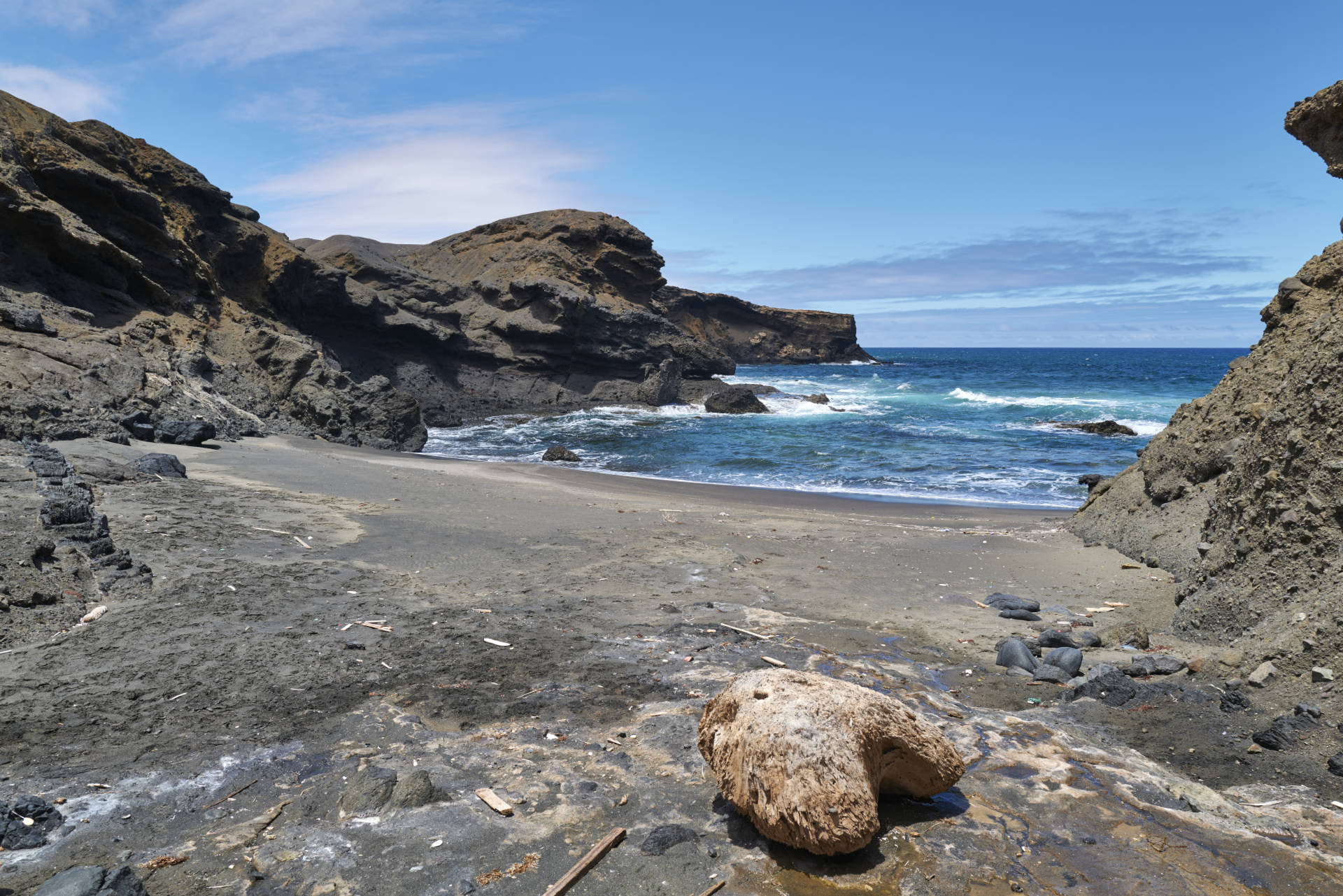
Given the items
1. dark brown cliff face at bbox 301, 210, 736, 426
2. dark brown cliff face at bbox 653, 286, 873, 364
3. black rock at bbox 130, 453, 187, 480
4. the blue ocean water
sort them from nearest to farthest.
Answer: black rock at bbox 130, 453, 187, 480, the blue ocean water, dark brown cliff face at bbox 301, 210, 736, 426, dark brown cliff face at bbox 653, 286, 873, 364

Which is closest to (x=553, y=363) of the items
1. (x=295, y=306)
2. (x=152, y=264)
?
(x=295, y=306)

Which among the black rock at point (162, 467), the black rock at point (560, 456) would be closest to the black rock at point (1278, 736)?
the black rock at point (162, 467)

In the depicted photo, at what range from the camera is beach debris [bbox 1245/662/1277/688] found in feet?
14.2

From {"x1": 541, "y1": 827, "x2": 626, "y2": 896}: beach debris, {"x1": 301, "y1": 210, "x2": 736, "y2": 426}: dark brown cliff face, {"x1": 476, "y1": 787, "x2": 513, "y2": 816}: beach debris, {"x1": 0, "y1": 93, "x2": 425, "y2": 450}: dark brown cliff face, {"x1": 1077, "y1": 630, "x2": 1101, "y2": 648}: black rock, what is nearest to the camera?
{"x1": 541, "y1": 827, "x2": 626, "y2": 896}: beach debris

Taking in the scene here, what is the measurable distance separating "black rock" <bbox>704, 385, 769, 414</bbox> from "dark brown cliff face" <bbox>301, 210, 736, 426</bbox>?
14.2ft

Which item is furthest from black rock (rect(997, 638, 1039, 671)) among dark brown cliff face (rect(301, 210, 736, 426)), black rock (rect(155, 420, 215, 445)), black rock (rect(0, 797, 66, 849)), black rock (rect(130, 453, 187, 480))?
dark brown cliff face (rect(301, 210, 736, 426))

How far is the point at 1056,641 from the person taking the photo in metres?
5.57

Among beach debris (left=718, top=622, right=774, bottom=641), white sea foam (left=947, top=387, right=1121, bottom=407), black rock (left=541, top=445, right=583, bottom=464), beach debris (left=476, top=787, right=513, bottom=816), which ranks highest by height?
white sea foam (left=947, top=387, right=1121, bottom=407)

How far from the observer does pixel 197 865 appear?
277 centimetres

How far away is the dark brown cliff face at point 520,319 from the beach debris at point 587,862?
90.6 feet

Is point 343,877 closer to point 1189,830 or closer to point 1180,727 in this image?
point 1189,830

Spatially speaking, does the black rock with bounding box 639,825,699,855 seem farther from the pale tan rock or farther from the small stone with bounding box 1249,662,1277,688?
the small stone with bounding box 1249,662,1277,688

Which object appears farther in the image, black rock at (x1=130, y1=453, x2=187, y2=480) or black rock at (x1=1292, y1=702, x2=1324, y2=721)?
black rock at (x1=130, y1=453, x2=187, y2=480)

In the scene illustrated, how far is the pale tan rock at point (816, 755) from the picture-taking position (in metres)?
2.84
